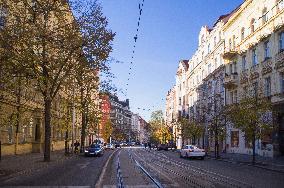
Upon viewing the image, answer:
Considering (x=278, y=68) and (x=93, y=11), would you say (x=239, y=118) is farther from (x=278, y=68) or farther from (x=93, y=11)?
(x=93, y=11)

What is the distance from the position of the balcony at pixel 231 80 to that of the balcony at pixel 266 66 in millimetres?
8798

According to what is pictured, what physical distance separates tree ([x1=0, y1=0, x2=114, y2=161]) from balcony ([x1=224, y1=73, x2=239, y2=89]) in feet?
79.0

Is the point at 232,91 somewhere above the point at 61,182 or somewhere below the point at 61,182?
above

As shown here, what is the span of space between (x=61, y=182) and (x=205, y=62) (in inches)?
2210

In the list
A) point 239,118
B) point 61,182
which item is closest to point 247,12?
point 239,118

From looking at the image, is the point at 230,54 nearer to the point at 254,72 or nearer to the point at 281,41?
the point at 254,72

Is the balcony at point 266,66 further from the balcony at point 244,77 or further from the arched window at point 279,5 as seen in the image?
the balcony at point 244,77

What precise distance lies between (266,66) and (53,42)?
21386 millimetres

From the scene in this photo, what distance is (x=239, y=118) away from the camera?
33.8 metres

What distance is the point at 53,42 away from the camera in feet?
92.6

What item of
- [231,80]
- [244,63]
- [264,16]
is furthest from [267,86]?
[231,80]

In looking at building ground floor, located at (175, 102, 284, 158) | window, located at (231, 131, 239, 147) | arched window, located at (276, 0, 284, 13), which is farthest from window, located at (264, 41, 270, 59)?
window, located at (231, 131, 239, 147)

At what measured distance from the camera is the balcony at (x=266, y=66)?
40.7 m

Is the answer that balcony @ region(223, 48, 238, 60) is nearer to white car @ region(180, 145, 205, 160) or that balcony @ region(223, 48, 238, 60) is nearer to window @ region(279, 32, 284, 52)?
window @ region(279, 32, 284, 52)
